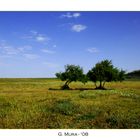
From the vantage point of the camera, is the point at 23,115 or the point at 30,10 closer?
the point at 30,10

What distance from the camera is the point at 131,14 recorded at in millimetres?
6957

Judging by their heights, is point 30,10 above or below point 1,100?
above
